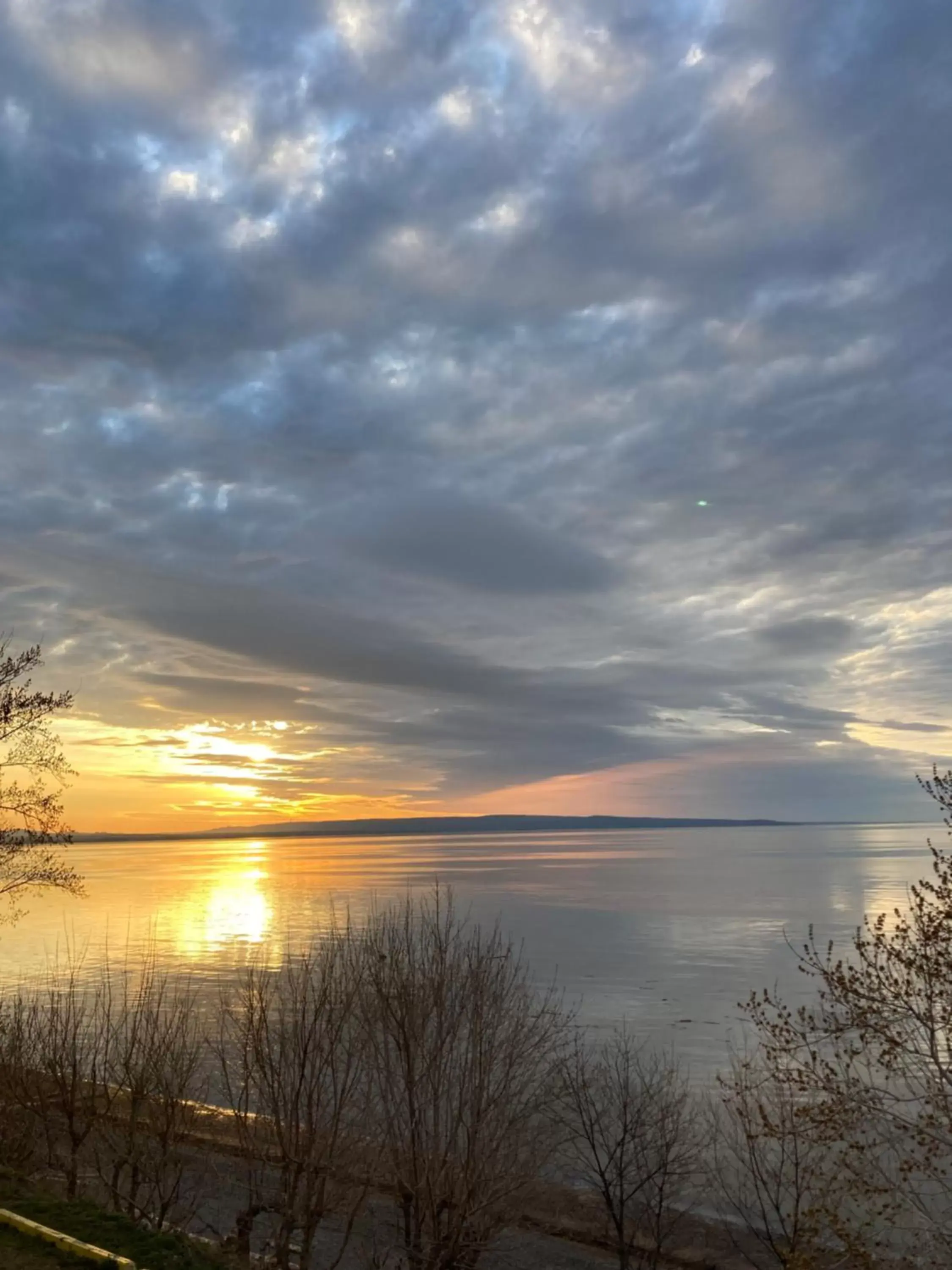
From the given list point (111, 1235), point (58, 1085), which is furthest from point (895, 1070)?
point (58, 1085)

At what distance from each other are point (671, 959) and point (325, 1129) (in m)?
47.9

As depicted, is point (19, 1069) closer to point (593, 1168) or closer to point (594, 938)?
point (593, 1168)

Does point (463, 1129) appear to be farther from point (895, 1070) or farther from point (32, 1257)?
point (32, 1257)

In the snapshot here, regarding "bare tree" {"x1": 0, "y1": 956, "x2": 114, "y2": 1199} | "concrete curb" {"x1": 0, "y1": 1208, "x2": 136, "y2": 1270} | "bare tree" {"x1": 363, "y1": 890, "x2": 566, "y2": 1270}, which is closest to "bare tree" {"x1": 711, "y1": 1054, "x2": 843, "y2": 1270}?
"bare tree" {"x1": 363, "y1": 890, "x2": 566, "y2": 1270}

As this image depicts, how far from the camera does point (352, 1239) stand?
27359mm

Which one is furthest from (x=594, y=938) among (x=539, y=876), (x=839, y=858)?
(x=839, y=858)

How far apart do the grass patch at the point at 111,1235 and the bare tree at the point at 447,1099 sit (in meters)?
4.99

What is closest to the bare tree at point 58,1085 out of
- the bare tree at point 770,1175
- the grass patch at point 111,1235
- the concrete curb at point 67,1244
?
the grass patch at point 111,1235

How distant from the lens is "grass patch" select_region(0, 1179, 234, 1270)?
14211 millimetres

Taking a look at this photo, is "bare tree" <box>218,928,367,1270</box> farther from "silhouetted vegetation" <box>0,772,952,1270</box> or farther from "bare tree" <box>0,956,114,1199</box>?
"bare tree" <box>0,956,114,1199</box>

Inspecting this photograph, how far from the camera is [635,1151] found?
27.7 meters

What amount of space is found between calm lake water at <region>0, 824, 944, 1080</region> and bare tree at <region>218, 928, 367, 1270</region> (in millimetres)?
20400

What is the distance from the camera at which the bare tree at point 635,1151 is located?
25906 millimetres

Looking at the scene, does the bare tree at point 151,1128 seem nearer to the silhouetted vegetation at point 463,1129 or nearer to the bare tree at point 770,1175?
the silhouetted vegetation at point 463,1129
